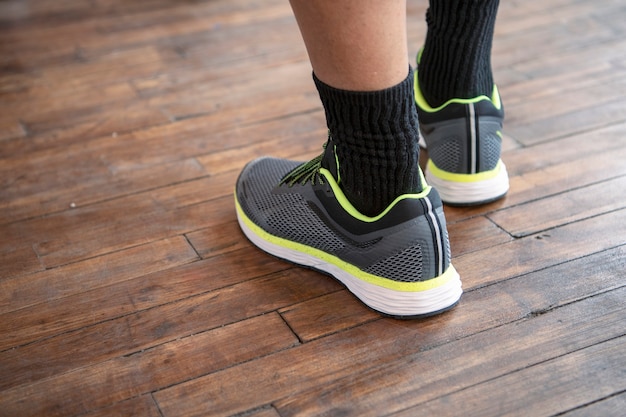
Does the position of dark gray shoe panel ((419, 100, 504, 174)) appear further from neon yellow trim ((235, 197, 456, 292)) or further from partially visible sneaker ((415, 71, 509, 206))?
neon yellow trim ((235, 197, 456, 292))

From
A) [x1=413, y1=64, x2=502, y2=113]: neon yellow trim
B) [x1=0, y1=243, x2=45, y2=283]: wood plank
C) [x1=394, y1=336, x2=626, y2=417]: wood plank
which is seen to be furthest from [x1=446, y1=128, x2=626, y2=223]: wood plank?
[x1=0, y1=243, x2=45, y2=283]: wood plank

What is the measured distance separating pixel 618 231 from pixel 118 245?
30.5 inches

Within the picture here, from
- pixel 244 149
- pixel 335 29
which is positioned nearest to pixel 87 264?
pixel 244 149

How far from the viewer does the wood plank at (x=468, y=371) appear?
2.95ft

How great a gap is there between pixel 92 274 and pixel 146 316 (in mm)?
146

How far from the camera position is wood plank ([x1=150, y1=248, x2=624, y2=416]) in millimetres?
926

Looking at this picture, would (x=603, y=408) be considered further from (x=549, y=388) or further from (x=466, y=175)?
(x=466, y=175)

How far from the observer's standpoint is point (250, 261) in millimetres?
1185

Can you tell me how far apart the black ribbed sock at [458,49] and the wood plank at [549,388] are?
508 mm

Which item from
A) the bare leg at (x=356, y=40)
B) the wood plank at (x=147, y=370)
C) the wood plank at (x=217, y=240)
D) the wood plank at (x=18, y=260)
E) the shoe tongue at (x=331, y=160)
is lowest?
the wood plank at (x=217, y=240)

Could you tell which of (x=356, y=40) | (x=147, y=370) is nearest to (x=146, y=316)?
(x=147, y=370)

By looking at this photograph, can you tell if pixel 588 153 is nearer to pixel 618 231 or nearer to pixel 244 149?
pixel 618 231

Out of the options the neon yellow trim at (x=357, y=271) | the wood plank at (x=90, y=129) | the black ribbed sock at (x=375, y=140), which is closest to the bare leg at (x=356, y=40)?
the black ribbed sock at (x=375, y=140)

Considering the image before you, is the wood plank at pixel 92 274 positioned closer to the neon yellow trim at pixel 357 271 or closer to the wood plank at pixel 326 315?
the neon yellow trim at pixel 357 271
